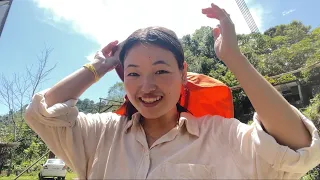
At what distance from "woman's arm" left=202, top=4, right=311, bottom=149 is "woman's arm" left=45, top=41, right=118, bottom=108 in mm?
649

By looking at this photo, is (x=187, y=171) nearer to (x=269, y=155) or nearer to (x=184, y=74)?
(x=269, y=155)

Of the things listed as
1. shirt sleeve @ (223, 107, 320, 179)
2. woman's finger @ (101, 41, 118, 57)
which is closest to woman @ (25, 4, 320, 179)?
shirt sleeve @ (223, 107, 320, 179)

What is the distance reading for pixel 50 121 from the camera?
3.55 feet

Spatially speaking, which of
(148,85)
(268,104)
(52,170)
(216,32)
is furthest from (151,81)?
(52,170)

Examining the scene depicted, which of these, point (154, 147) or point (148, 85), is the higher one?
point (148, 85)

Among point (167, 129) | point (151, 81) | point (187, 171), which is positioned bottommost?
point (187, 171)

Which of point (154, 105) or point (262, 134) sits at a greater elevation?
point (154, 105)

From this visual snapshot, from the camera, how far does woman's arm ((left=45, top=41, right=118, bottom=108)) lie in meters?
1.16

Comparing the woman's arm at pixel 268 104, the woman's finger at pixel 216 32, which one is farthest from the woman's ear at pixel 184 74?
the woman's arm at pixel 268 104

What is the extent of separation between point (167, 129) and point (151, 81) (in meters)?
0.26

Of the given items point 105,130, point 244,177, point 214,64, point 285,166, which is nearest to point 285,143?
point 285,166

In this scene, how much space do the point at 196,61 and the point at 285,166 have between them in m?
24.0

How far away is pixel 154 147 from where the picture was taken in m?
1.13

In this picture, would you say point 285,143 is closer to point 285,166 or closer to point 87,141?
point 285,166
